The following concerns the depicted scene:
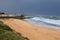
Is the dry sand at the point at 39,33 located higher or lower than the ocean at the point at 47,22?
higher

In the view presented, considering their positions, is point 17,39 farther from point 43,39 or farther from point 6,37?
point 43,39

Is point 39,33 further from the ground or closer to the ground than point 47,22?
further from the ground

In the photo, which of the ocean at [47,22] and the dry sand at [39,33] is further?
the ocean at [47,22]

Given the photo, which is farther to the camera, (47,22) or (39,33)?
(47,22)

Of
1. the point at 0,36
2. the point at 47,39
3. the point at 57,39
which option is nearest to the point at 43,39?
the point at 47,39

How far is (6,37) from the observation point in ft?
19.3

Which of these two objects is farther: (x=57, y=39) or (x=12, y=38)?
(x=57, y=39)

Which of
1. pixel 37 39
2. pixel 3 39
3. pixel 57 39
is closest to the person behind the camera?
pixel 3 39

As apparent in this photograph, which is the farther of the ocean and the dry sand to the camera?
the ocean

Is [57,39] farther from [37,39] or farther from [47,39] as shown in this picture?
[37,39]

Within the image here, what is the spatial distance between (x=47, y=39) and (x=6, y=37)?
6913 mm

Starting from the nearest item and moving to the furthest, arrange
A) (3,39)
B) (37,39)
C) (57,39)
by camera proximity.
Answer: (3,39) → (37,39) → (57,39)

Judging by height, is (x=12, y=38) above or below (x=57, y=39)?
above

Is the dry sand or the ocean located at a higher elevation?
the dry sand
